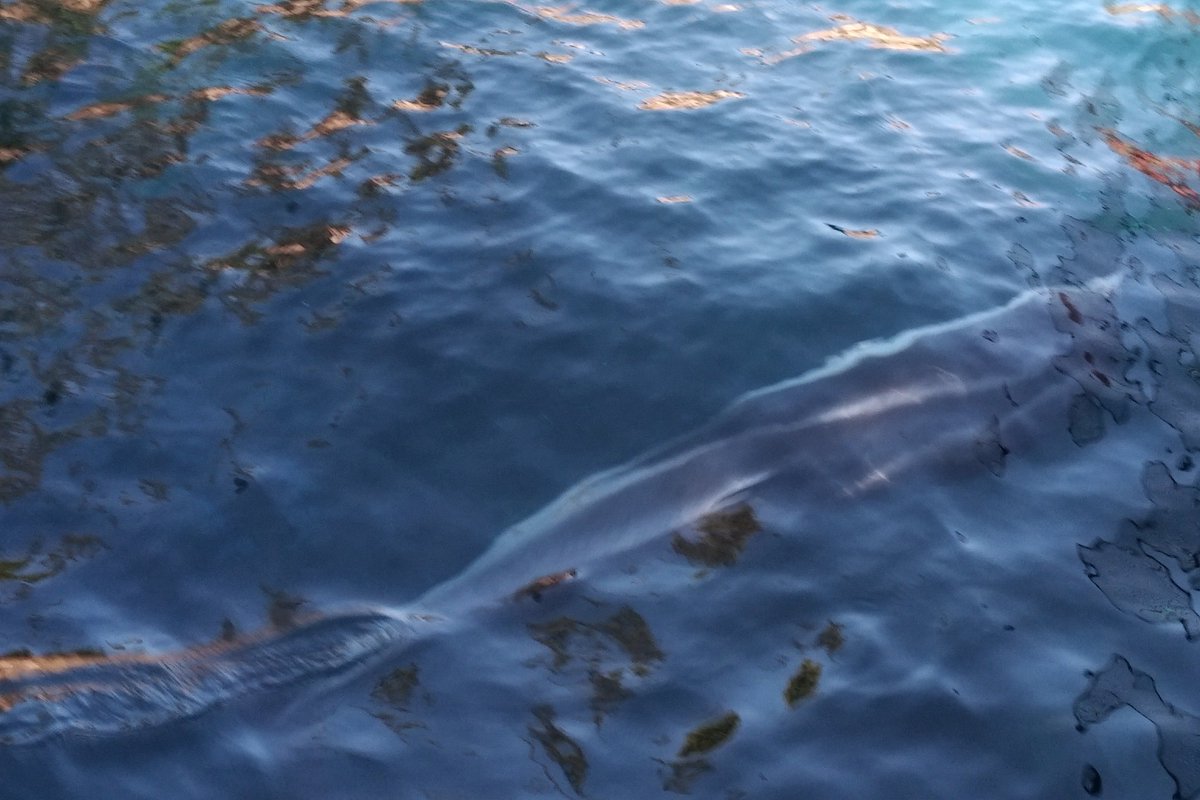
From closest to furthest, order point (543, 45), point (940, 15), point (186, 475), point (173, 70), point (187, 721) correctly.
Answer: point (187, 721) → point (186, 475) → point (173, 70) → point (543, 45) → point (940, 15)

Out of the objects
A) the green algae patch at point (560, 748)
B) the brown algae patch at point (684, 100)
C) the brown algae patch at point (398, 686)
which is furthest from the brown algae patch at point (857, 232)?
the brown algae patch at point (398, 686)

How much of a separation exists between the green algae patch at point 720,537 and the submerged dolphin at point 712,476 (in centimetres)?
5

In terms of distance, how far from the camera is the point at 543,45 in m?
7.66

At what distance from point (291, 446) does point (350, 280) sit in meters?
1.22

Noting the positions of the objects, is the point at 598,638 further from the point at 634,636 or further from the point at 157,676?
the point at 157,676

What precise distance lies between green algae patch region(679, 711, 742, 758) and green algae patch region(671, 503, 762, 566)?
Answer: 0.74 meters

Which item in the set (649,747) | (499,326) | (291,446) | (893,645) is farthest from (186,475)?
(893,645)

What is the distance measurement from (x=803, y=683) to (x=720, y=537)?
754mm

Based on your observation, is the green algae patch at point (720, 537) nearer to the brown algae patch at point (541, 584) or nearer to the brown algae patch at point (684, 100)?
the brown algae patch at point (541, 584)

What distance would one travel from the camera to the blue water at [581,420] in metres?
3.53

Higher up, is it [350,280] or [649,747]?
[350,280]

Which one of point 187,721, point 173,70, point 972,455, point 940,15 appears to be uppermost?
point 940,15

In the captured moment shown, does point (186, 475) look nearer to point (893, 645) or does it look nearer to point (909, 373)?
point (893, 645)

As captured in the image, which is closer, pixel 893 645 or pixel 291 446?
pixel 893 645
